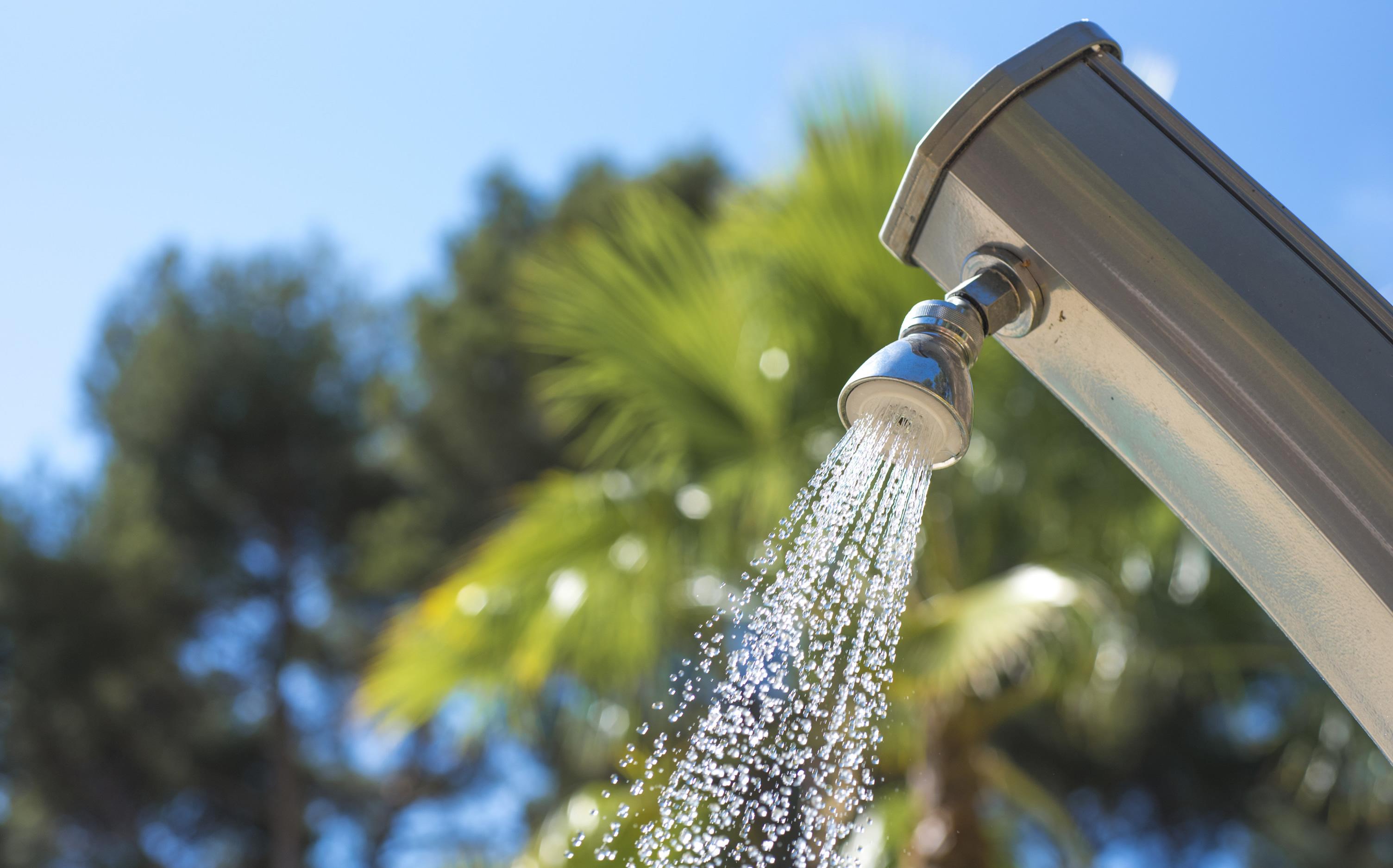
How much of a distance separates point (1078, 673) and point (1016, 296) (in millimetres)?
2740

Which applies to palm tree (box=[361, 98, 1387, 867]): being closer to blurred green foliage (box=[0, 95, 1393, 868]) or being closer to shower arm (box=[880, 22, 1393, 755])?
blurred green foliage (box=[0, 95, 1393, 868])

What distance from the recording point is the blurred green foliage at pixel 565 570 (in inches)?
106

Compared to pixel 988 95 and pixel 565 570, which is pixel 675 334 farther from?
pixel 988 95

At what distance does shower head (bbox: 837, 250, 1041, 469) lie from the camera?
1.66 feet

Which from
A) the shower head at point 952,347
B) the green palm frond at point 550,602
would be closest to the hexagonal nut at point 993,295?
the shower head at point 952,347

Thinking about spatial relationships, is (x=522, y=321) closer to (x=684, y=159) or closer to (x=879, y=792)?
(x=684, y=159)

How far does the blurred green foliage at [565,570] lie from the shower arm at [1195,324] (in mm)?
1850

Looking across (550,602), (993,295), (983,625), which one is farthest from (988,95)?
(550,602)

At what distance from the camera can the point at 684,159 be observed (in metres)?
8.70

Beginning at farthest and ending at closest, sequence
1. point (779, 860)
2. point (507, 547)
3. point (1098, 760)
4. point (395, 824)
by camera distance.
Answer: point (395, 824) < point (1098, 760) < point (507, 547) < point (779, 860)

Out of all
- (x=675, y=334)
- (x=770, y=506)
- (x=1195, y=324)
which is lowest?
(x=1195, y=324)

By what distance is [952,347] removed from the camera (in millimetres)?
530

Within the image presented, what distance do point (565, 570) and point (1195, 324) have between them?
2.35 metres

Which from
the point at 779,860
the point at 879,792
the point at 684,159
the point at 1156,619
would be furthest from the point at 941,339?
the point at 684,159
